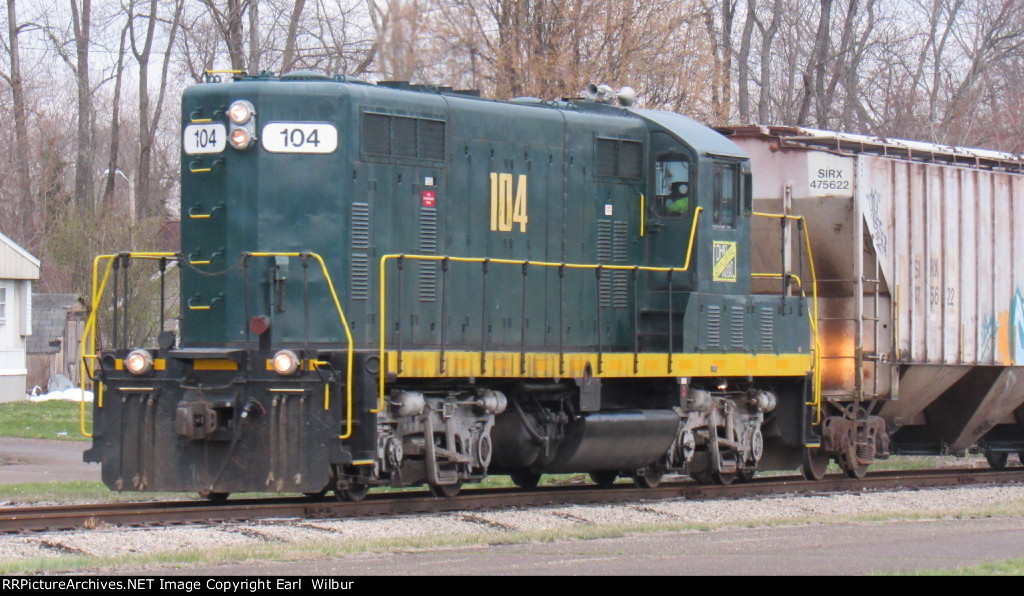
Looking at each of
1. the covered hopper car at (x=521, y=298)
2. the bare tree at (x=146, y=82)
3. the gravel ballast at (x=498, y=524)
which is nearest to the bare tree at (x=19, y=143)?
the bare tree at (x=146, y=82)

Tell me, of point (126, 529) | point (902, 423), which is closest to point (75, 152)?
point (902, 423)

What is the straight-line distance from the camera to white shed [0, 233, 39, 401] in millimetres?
37747

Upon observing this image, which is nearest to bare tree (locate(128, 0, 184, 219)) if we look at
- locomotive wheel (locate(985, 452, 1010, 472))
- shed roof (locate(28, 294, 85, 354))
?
shed roof (locate(28, 294, 85, 354))

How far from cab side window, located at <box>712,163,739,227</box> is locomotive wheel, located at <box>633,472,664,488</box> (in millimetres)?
2777

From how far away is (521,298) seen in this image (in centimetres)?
1323

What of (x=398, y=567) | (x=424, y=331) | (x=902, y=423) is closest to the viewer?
(x=398, y=567)

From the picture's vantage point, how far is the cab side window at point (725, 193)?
14.1 m

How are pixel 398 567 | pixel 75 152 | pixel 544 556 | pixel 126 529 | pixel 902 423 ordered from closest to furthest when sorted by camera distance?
pixel 398 567 < pixel 544 556 < pixel 126 529 < pixel 902 423 < pixel 75 152

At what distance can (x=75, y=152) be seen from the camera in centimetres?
5531

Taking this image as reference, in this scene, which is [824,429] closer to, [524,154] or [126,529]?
[524,154]

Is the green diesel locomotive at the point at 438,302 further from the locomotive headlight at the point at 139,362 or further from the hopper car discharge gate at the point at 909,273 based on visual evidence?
the hopper car discharge gate at the point at 909,273

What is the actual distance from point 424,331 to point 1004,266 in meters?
9.16

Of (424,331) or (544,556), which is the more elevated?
(424,331)

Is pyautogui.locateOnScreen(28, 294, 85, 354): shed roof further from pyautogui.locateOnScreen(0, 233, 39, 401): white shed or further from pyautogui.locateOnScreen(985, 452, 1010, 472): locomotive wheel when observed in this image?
pyautogui.locateOnScreen(985, 452, 1010, 472): locomotive wheel
